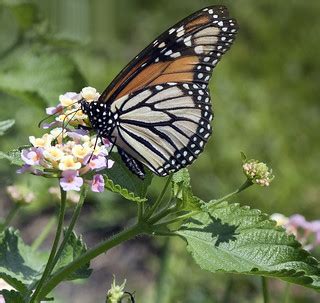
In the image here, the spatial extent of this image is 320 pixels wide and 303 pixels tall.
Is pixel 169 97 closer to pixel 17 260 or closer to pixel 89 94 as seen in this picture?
pixel 89 94

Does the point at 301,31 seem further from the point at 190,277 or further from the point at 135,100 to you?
the point at 135,100

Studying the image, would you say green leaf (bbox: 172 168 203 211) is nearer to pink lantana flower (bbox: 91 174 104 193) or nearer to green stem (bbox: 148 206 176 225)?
green stem (bbox: 148 206 176 225)

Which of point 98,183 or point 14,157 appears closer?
point 98,183

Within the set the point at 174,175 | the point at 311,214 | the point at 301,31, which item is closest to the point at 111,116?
the point at 174,175

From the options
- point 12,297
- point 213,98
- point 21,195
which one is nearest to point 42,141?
point 12,297

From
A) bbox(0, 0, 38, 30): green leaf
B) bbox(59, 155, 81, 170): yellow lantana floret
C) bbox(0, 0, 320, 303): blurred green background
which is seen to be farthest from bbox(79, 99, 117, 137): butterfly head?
bbox(0, 0, 38, 30): green leaf

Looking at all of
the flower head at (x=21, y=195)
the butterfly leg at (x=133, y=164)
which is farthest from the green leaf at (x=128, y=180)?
the flower head at (x=21, y=195)
